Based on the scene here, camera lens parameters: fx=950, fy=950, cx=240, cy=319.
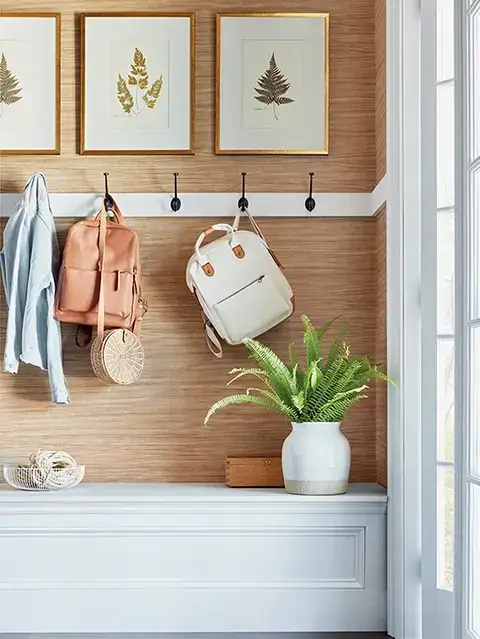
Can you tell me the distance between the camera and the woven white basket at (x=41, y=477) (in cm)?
291

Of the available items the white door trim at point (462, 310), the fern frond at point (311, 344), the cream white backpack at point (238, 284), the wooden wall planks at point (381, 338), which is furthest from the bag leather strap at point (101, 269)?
the white door trim at point (462, 310)

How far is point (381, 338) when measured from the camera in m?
3.08

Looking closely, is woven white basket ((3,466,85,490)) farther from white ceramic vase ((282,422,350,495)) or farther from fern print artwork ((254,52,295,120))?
fern print artwork ((254,52,295,120))

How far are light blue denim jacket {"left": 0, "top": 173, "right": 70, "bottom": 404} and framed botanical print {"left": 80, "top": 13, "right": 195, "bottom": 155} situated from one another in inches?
12.2

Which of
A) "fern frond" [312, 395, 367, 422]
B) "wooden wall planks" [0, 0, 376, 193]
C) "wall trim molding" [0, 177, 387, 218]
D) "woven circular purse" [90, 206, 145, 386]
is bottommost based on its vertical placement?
"fern frond" [312, 395, 367, 422]

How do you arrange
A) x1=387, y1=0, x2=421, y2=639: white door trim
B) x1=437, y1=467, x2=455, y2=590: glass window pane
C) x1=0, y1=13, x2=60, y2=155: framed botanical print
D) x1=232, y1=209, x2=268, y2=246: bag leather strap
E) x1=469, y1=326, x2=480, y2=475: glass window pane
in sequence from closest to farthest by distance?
x1=469, y1=326, x2=480, y2=475: glass window pane, x1=437, y1=467, x2=455, y2=590: glass window pane, x1=387, y1=0, x2=421, y2=639: white door trim, x1=232, y1=209, x2=268, y2=246: bag leather strap, x1=0, y1=13, x2=60, y2=155: framed botanical print

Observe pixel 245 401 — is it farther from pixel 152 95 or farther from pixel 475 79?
pixel 475 79

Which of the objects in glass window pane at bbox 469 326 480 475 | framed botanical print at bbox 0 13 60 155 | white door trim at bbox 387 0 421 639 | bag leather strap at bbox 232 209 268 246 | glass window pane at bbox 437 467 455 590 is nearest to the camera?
glass window pane at bbox 469 326 480 475

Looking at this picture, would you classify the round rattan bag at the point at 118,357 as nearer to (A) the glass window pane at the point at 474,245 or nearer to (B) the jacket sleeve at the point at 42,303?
(B) the jacket sleeve at the point at 42,303

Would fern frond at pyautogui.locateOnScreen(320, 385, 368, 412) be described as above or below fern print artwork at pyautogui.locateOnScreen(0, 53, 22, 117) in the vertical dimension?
below

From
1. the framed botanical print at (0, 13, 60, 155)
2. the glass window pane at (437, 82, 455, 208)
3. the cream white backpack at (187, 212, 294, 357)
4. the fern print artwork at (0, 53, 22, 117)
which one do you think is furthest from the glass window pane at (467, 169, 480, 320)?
the fern print artwork at (0, 53, 22, 117)

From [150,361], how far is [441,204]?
114 cm

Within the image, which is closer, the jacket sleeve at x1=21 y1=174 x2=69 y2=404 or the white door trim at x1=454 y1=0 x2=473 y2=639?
the white door trim at x1=454 y1=0 x2=473 y2=639

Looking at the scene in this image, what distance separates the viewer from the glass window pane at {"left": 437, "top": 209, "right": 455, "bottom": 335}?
2535mm
